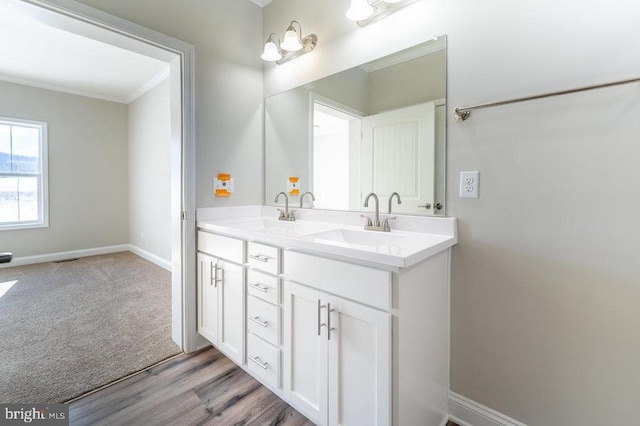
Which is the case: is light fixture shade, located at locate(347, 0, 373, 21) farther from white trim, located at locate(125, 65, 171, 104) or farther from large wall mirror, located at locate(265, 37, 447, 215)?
white trim, located at locate(125, 65, 171, 104)

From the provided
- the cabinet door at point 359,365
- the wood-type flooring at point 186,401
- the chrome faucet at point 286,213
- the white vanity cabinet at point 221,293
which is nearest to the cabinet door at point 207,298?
the white vanity cabinet at point 221,293

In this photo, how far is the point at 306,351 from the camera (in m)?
1.33

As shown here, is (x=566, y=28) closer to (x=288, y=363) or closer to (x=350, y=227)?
(x=350, y=227)

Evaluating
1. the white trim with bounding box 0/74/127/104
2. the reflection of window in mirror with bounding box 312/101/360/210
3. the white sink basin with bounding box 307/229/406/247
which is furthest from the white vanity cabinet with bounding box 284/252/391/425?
the white trim with bounding box 0/74/127/104

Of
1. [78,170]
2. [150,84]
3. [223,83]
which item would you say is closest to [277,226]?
[223,83]

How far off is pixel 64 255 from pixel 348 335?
17.2ft

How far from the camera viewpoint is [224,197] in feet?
7.06

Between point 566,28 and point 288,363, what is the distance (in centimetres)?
185

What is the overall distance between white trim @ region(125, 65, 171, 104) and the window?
1237 mm

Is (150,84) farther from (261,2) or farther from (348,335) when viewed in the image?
(348,335)

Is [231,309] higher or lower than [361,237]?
lower

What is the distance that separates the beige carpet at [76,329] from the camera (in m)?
1.69

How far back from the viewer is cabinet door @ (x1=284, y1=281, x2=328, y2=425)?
126cm

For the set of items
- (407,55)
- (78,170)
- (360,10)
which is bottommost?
(78,170)
